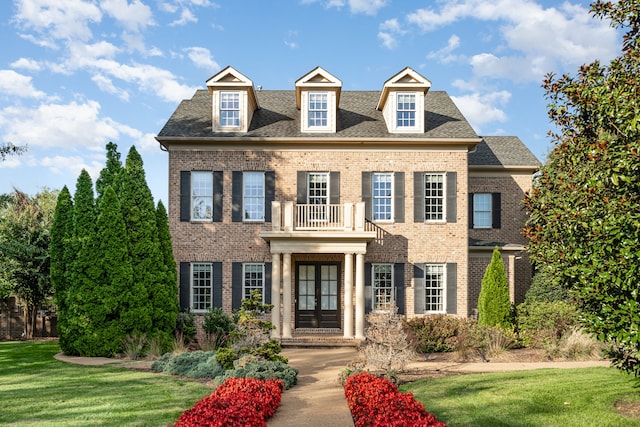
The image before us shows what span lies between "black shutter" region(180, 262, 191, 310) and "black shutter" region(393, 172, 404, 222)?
7.98 meters

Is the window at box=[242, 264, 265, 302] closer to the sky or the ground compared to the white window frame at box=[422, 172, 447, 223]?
closer to the ground

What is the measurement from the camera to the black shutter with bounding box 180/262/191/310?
773 inches

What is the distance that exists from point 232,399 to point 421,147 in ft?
46.5

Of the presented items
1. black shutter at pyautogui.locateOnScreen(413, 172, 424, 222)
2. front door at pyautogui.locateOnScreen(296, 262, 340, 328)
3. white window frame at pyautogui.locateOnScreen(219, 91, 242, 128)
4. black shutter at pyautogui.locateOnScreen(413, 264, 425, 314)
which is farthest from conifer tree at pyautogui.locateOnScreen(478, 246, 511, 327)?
white window frame at pyautogui.locateOnScreen(219, 91, 242, 128)

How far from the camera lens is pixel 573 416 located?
8891mm

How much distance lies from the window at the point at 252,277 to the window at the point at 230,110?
217 inches

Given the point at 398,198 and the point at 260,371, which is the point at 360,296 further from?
the point at 260,371

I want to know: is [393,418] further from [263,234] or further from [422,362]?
[263,234]

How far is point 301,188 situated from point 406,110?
512 centimetres

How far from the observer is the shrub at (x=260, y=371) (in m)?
11.0

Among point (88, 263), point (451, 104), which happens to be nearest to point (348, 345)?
point (88, 263)

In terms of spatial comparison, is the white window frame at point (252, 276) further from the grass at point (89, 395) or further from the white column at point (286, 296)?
the grass at point (89, 395)

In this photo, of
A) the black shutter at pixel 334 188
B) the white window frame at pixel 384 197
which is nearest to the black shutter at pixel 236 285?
the black shutter at pixel 334 188

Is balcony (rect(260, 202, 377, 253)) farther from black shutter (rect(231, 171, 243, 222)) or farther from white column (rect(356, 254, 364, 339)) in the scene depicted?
black shutter (rect(231, 171, 243, 222))
